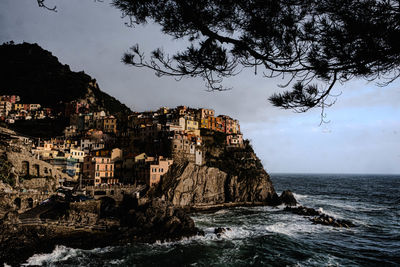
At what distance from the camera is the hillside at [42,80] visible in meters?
98.0

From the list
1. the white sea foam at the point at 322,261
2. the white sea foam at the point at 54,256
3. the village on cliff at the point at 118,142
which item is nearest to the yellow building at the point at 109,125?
the village on cliff at the point at 118,142

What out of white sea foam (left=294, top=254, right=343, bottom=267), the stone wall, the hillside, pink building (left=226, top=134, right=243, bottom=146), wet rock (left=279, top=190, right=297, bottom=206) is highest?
the hillside

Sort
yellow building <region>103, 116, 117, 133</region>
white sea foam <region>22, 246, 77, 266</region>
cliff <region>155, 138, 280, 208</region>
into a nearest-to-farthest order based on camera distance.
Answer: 1. white sea foam <region>22, 246, 77, 266</region>
2. cliff <region>155, 138, 280, 208</region>
3. yellow building <region>103, 116, 117, 133</region>

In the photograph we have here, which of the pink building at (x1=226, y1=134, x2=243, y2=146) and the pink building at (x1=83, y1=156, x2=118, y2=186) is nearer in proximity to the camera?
the pink building at (x1=83, y1=156, x2=118, y2=186)

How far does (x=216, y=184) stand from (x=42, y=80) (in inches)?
3911

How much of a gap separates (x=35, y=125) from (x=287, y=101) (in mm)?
84944

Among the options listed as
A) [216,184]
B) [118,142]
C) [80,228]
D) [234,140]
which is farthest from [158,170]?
[234,140]

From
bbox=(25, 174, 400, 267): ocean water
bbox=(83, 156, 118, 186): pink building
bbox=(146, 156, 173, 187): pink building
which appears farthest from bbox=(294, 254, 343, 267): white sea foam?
bbox=(83, 156, 118, 186): pink building

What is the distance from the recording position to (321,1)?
451 cm

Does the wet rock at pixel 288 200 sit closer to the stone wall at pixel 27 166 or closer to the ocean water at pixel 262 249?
the ocean water at pixel 262 249

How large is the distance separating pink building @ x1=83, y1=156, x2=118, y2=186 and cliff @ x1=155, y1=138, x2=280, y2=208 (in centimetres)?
1140

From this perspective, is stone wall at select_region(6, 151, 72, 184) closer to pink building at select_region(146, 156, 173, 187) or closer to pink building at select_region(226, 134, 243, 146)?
pink building at select_region(146, 156, 173, 187)

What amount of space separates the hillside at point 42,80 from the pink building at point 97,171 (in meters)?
45.8

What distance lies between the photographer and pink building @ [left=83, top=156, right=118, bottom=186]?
47125mm
